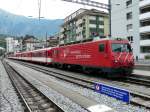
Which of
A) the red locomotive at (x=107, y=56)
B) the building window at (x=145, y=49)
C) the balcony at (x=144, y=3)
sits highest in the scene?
the balcony at (x=144, y=3)

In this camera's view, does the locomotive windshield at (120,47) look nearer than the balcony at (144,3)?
Yes

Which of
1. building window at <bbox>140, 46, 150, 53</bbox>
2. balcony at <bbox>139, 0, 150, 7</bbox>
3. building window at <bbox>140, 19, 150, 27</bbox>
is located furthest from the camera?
building window at <bbox>140, 19, 150, 27</bbox>

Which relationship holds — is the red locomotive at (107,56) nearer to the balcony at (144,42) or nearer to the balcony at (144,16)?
the balcony at (144,42)

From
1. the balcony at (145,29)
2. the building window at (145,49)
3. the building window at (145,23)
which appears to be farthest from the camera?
the building window at (145,23)

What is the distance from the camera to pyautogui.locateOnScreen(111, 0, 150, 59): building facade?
5700 centimetres

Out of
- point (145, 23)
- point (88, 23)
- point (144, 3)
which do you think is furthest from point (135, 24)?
point (88, 23)

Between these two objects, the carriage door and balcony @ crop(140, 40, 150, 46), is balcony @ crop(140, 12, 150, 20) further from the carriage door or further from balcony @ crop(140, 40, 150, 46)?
the carriage door

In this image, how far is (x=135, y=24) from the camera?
198 ft

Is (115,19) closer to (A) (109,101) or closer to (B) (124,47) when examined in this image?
(B) (124,47)

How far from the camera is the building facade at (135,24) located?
57000 millimetres

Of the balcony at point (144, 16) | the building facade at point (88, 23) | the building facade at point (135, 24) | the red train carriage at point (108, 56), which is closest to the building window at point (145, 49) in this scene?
the building facade at point (135, 24)

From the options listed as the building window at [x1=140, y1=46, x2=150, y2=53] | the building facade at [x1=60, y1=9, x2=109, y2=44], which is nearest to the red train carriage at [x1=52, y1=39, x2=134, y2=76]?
the building window at [x1=140, y1=46, x2=150, y2=53]

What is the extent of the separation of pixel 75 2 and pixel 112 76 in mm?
13708

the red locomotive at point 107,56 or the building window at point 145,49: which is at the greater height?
the building window at point 145,49
